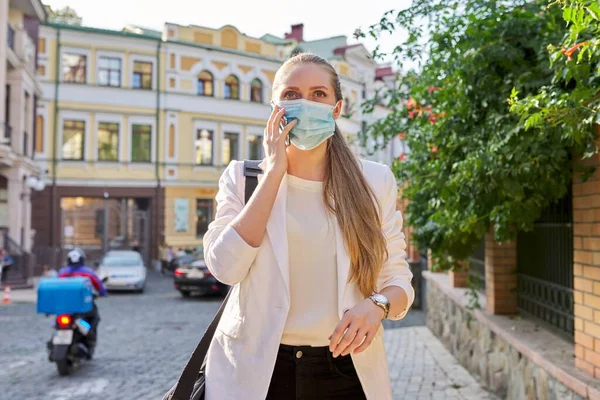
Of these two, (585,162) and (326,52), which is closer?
(585,162)

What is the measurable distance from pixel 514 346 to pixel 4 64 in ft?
69.5

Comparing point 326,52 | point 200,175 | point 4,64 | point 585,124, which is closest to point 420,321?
point 585,124

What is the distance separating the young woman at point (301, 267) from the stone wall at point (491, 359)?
2486 millimetres

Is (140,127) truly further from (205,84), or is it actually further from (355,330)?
(355,330)

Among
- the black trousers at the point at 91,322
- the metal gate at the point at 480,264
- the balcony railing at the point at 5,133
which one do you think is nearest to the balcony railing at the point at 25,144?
the balcony railing at the point at 5,133

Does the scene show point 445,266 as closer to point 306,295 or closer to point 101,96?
point 306,295

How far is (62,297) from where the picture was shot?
8.09 metres

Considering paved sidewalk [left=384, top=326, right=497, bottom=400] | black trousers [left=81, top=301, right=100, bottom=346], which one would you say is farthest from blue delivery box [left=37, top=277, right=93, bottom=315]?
paved sidewalk [left=384, top=326, right=497, bottom=400]

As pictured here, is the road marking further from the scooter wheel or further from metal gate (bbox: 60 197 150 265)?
metal gate (bbox: 60 197 150 265)

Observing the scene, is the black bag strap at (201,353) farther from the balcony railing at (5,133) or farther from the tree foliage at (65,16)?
the tree foliage at (65,16)

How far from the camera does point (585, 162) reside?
4375mm

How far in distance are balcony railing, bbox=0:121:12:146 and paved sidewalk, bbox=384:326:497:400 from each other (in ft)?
52.2

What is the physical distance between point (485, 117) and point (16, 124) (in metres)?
22.5

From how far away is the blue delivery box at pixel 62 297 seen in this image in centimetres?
807
